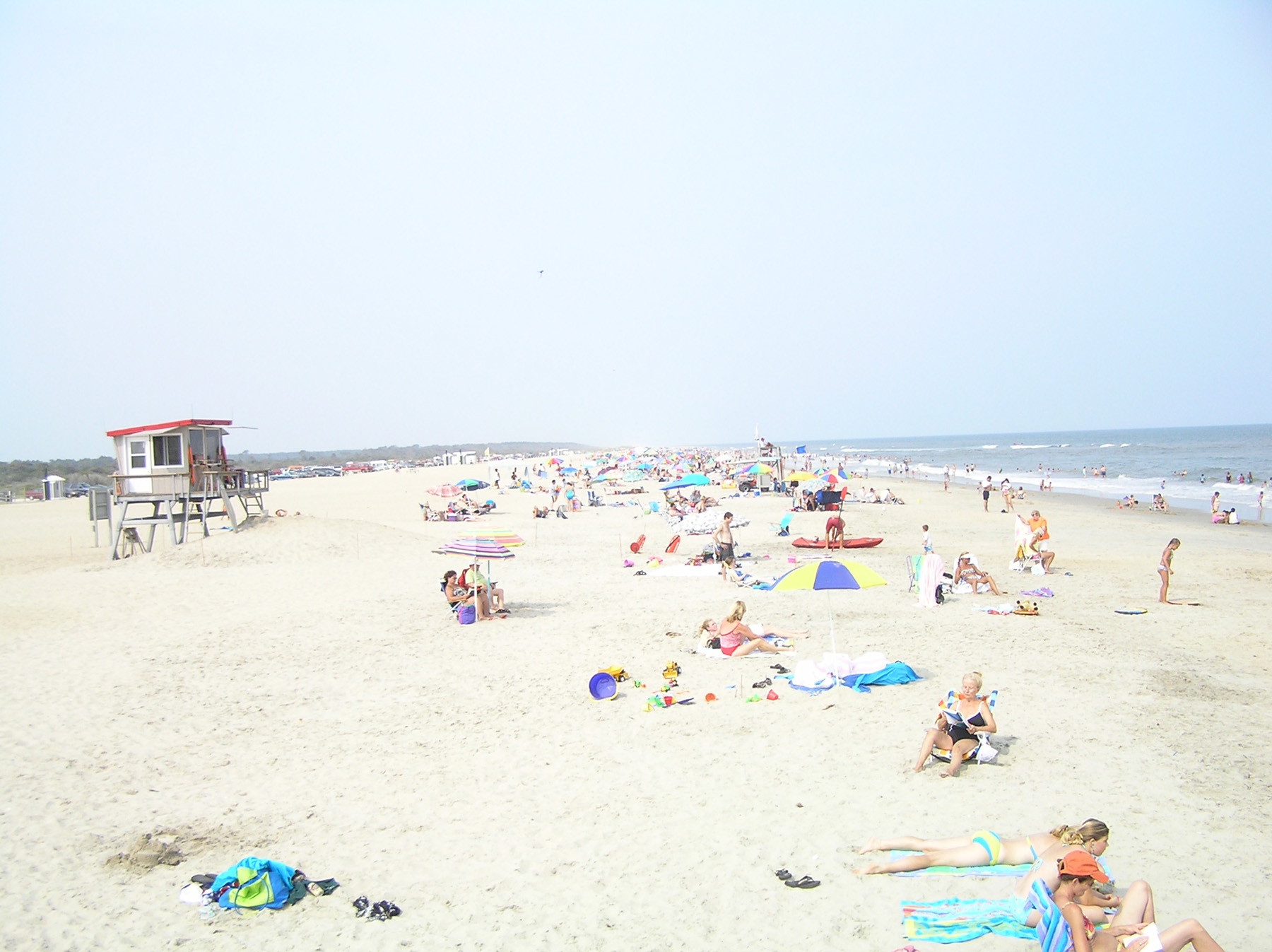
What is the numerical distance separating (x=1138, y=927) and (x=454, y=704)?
262 inches

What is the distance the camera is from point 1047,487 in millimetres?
38938

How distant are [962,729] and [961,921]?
2.30 metres

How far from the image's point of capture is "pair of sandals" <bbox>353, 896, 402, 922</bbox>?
4.76 metres


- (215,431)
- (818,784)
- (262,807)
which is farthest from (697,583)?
(215,431)

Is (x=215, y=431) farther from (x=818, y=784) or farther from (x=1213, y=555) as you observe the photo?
(x=1213, y=555)

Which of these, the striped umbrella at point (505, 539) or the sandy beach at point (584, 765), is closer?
the sandy beach at point (584, 765)

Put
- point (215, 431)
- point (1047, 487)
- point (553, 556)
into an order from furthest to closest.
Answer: point (1047, 487), point (215, 431), point (553, 556)

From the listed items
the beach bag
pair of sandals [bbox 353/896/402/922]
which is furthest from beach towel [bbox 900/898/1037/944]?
the beach bag

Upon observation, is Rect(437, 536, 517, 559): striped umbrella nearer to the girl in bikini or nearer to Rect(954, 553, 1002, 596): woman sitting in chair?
Rect(954, 553, 1002, 596): woman sitting in chair

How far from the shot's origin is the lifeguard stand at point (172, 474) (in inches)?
798

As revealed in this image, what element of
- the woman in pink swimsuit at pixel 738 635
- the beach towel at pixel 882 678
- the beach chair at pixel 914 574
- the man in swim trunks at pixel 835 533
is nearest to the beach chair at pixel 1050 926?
the beach towel at pixel 882 678

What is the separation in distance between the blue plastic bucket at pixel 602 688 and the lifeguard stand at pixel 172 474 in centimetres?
1562

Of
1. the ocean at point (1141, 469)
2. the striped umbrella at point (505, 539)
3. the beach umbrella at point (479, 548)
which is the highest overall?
the striped umbrella at point (505, 539)

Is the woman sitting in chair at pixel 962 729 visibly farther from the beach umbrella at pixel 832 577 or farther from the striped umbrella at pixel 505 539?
the striped umbrella at pixel 505 539
